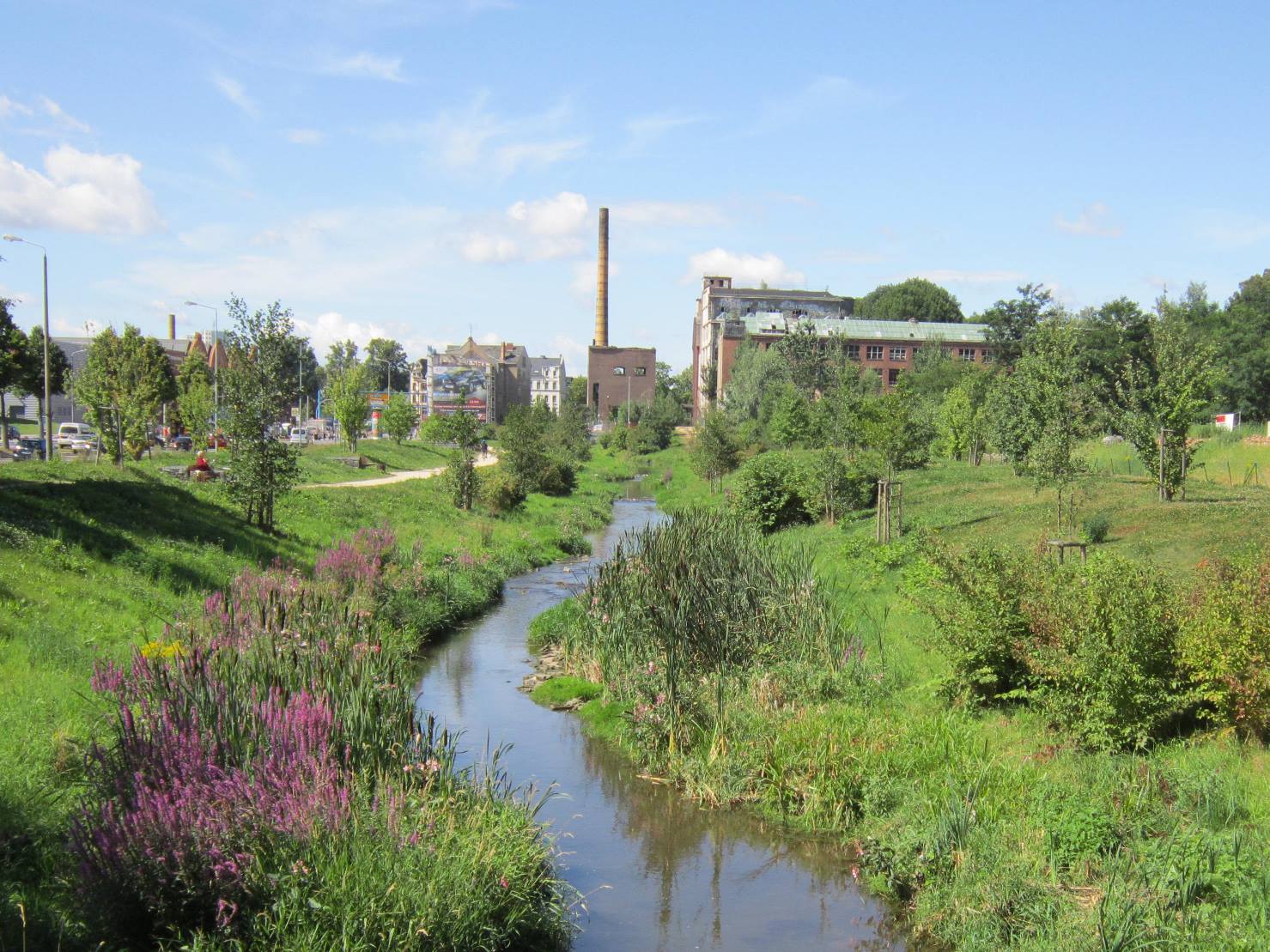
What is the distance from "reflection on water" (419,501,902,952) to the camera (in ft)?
34.2

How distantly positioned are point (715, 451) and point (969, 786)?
40.8 metres

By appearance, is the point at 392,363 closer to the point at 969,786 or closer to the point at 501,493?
the point at 501,493

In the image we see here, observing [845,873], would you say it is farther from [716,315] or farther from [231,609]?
[716,315]

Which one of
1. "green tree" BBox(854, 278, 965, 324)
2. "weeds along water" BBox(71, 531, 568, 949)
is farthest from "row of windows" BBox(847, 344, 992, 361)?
"weeds along water" BBox(71, 531, 568, 949)

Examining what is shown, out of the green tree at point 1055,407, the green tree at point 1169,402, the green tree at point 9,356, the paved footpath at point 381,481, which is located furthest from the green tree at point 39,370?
the green tree at point 1169,402

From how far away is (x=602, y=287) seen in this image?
12638 centimetres

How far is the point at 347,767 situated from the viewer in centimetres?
949

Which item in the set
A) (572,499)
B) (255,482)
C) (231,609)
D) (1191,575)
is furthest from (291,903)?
(572,499)

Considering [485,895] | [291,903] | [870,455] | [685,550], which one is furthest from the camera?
[870,455]

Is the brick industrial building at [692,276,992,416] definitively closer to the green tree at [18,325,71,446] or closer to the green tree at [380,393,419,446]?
the green tree at [380,393,419,446]

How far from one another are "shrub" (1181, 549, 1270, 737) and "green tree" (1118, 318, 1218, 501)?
14.9 m

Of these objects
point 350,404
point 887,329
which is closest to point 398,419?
point 350,404

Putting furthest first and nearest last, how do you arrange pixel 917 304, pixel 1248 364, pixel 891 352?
pixel 917 304 < pixel 891 352 < pixel 1248 364

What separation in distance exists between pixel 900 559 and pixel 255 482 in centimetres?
1601
